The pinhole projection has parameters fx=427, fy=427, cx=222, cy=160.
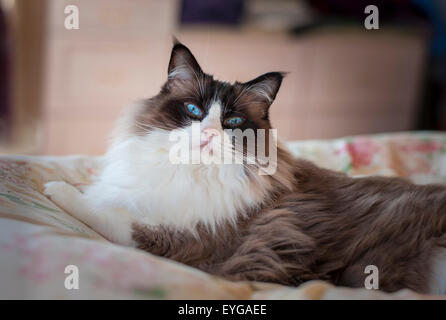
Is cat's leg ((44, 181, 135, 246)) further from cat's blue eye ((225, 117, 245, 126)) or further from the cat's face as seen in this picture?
cat's blue eye ((225, 117, 245, 126))

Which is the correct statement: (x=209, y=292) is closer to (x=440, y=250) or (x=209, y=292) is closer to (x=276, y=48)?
(x=440, y=250)

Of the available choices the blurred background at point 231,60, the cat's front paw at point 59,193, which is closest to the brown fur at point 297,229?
the cat's front paw at point 59,193

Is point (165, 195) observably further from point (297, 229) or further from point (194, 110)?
point (297, 229)

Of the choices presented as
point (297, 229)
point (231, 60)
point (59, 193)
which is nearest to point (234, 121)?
point (297, 229)

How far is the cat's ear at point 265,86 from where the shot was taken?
1.05 metres

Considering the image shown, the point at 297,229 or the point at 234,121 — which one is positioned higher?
the point at 234,121

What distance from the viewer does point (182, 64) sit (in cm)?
107

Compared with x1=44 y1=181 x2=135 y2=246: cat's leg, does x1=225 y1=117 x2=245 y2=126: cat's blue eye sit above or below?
above

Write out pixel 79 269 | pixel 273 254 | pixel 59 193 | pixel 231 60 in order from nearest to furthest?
pixel 79 269 < pixel 273 254 < pixel 59 193 < pixel 231 60

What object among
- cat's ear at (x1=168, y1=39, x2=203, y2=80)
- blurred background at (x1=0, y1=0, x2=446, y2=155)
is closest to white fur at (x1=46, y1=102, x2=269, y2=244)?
cat's ear at (x1=168, y1=39, x2=203, y2=80)

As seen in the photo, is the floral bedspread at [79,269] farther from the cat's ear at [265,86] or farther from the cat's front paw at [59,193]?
the cat's ear at [265,86]

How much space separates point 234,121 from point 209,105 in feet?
0.24

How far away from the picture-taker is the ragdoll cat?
98 cm

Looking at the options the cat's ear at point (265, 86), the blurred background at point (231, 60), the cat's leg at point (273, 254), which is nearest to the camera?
the cat's leg at point (273, 254)
